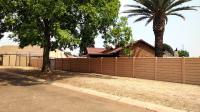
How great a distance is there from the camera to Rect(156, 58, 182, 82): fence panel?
2533cm

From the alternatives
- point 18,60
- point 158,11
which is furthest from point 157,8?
point 18,60

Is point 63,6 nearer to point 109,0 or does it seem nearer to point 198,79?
point 109,0

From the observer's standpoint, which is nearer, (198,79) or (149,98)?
(149,98)

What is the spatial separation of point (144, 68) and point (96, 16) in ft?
19.2

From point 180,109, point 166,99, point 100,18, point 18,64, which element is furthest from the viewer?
point 18,64

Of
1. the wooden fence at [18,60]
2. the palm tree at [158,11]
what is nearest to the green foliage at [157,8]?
the palm tree at [158,11]

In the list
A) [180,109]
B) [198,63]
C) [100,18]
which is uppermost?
[100,18]

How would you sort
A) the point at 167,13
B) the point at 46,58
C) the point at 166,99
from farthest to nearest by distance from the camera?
the point at 167,13 < the point at 46,58 < the point at 166,99

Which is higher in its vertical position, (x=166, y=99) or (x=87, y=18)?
(x=87, y=18)

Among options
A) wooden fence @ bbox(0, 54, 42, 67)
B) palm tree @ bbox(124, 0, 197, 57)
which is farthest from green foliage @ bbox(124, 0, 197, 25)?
wooden fence @ bbox(0, 54, 42, 67)

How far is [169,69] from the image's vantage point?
26125 mm

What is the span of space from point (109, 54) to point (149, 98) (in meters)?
31.0

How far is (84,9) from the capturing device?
28938 millimetres

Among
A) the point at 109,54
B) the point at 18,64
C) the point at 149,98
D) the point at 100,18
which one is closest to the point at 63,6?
the point at 100,18
